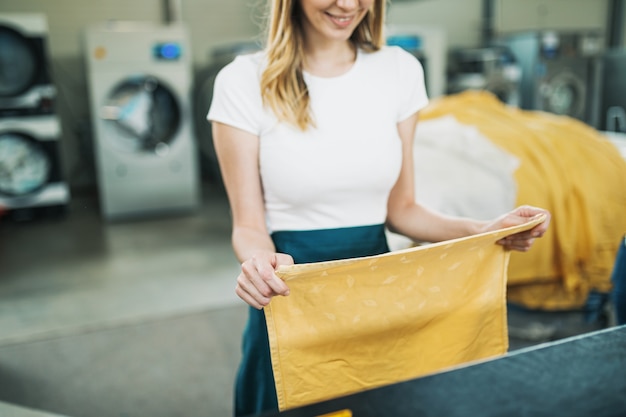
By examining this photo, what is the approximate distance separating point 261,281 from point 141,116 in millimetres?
4108

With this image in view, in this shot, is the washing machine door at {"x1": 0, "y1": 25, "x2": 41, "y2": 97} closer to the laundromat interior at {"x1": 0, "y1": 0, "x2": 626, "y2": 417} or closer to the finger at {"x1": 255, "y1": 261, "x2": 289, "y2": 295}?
the laundromat interior at {"x1": 0, "y1": 0, "x2": 626, "y2": 417}

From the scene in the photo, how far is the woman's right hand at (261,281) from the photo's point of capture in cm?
80

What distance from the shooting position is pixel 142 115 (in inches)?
181

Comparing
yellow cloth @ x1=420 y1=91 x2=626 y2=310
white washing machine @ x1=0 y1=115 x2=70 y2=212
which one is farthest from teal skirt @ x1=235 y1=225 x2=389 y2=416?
white washing machine @ x1=0 y1=115 x2=70 y2=212

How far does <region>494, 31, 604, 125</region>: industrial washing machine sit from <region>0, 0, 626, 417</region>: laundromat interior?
2 cm

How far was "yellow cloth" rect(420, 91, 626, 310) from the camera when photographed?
2459 millimetres

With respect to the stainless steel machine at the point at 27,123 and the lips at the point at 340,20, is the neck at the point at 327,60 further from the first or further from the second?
the stainless steel machine at the point at 27,123

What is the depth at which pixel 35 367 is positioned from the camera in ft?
7.84

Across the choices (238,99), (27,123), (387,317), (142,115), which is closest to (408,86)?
(238,99)

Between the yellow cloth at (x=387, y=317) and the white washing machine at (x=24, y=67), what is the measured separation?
4332 mm

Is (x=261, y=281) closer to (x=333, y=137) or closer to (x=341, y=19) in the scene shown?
(x=333, y=137)

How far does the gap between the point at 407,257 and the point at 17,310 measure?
273 cm

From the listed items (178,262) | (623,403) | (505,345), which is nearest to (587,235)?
(505,345)

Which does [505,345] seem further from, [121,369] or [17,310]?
[17,310]
